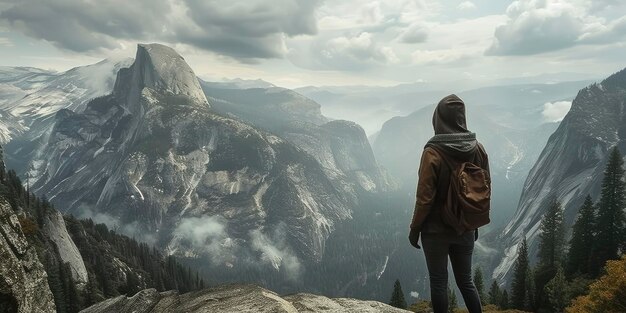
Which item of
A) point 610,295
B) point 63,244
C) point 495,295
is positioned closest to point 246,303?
point 610,295

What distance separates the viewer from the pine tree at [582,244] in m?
60.2

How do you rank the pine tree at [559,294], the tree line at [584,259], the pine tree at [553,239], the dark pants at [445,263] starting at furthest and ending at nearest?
1. the pine tree at [553,239]
2. the tree line at [584,259]
3. the pine tree at [559,294]
4. the dark pants at [445,263]

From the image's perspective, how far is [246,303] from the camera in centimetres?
1302

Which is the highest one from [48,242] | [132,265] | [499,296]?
[48,242]

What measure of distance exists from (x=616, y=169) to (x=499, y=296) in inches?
1218

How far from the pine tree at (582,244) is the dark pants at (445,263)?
66.1 meters

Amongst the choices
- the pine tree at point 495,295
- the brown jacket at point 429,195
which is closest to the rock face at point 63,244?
the pine tree at point 495,295

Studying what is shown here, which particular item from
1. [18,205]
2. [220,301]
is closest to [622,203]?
[220,301]

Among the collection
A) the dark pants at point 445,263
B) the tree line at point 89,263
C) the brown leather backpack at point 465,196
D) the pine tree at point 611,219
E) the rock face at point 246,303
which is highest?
the brown leather backpack at point 465,196

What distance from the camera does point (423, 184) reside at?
7.68 m

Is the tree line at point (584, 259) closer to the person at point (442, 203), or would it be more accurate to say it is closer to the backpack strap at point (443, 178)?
the person at point (442, 203)

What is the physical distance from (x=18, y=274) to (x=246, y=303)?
11.6m

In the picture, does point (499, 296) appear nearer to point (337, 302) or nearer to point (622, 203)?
point (622, 203)

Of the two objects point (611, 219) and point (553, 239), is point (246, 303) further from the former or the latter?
point (553, 239)
